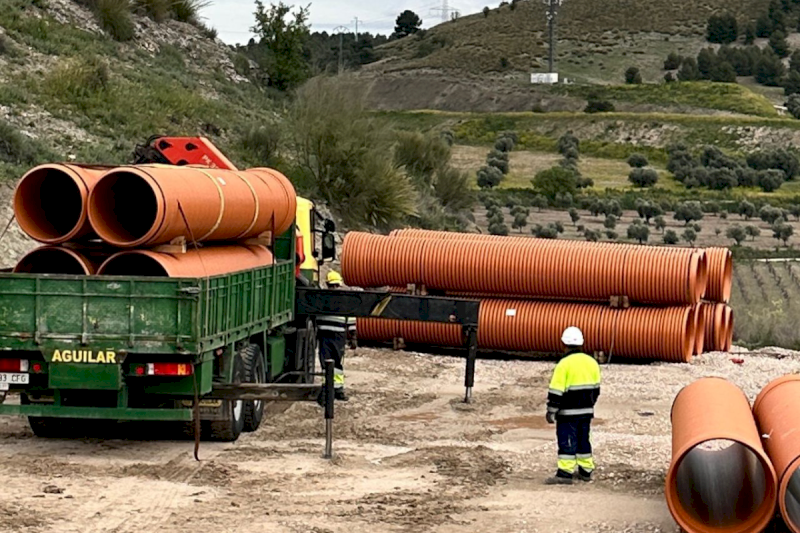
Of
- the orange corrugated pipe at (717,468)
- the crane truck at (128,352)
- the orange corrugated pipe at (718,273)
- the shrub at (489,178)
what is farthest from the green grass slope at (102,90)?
the shrub at (489,178)

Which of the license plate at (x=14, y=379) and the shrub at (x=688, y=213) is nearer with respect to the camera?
the license plate at (x=14, y=379)

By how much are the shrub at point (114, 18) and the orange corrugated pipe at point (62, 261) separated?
29251 millimetres

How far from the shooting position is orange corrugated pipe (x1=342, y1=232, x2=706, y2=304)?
22750 mm

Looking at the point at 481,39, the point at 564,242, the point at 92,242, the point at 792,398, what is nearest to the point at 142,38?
the point at 564,242

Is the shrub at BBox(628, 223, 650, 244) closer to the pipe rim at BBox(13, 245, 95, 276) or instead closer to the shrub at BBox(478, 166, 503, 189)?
the shrub at BBox(478, 166, 503, 189)

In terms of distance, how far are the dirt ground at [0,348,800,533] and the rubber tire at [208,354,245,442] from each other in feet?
0.48

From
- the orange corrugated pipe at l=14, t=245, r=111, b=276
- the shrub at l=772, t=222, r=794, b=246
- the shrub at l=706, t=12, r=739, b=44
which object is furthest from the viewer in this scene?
the shrub at l=706, t=12, r=739, b=44

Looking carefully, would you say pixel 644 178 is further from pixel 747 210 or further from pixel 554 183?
pixel 747 210

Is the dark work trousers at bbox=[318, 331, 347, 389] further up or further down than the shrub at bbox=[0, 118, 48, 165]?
further down

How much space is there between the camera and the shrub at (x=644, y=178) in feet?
241

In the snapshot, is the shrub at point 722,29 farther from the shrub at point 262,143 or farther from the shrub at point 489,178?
the shrub at point 262,143

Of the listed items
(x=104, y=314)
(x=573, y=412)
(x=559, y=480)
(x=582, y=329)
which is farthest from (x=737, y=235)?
(x=104, y=314)

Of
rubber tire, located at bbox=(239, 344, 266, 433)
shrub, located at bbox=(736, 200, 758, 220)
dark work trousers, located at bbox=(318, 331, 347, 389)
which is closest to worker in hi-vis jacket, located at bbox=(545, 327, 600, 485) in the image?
rubber tire, located at bbox=(239, 344, 266, 433)

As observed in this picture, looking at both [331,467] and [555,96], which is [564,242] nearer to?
[331,467]
